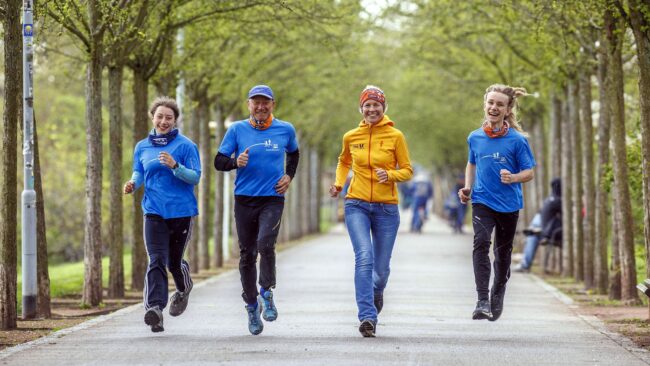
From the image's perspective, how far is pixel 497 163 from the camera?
1195 centimetres

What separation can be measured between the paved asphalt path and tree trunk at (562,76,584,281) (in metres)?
2.96

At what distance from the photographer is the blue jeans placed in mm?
11633

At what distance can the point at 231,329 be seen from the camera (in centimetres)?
1266

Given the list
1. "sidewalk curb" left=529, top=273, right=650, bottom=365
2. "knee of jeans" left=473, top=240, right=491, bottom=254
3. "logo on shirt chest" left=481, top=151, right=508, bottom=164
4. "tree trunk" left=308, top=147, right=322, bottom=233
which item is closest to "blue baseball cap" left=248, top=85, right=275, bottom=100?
"logo on shirt chest" left=481, top=151, right=508, bottom=164

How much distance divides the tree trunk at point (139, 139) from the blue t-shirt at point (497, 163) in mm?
8318

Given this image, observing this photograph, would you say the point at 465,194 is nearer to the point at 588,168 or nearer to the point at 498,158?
the point at 498,158

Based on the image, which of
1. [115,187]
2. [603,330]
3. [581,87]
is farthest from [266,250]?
[581,87]

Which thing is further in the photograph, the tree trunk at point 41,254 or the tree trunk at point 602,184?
the tree trunk at point 602,184

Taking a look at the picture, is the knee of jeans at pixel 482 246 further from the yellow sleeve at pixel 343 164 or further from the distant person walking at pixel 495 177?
the yellow sleeve at pixel 343 164

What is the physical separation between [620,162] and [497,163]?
5583mm

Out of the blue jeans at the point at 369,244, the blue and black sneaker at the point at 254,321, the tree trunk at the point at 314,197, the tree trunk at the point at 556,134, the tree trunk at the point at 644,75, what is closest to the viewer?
the blue jeans at the point at 369,244

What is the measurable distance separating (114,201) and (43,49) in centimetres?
281

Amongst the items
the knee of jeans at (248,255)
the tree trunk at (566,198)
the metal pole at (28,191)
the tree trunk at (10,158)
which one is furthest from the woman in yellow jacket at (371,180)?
the tree trunk at (566,198)

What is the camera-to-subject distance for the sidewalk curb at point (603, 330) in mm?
10942
